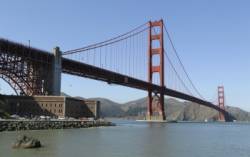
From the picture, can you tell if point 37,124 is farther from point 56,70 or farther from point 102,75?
point 102,75

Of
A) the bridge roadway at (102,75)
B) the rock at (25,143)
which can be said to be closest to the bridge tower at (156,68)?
the bridge roadway at (102,75)

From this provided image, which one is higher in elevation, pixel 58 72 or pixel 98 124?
pixel 58 72

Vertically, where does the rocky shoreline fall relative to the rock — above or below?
above

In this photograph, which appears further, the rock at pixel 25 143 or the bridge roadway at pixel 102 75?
the bridge roadway at pixel 102 75

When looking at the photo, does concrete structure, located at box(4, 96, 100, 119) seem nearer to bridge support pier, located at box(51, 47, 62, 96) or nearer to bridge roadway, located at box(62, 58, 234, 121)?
bridge support pier, located at box(51, 47, 62, 96)

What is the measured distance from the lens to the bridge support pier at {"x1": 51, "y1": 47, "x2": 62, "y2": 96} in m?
100

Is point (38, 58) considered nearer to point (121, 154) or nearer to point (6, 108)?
point (6, 108)

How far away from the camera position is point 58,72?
101188 millimetres

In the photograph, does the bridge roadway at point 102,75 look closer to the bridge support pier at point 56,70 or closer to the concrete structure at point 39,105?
the bridge support pier at point 56,70

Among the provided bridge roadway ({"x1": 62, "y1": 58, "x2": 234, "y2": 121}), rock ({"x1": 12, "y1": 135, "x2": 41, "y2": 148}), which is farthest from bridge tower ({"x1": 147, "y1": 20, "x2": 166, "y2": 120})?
rock ({"x1": 12, "y1": 135, "x2": 41, "y2": 148})

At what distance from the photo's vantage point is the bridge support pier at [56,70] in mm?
100500

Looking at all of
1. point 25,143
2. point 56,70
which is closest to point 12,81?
point 56,70

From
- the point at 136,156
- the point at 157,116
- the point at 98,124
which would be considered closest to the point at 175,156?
the point at 136,156

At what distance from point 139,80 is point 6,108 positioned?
40557mm
